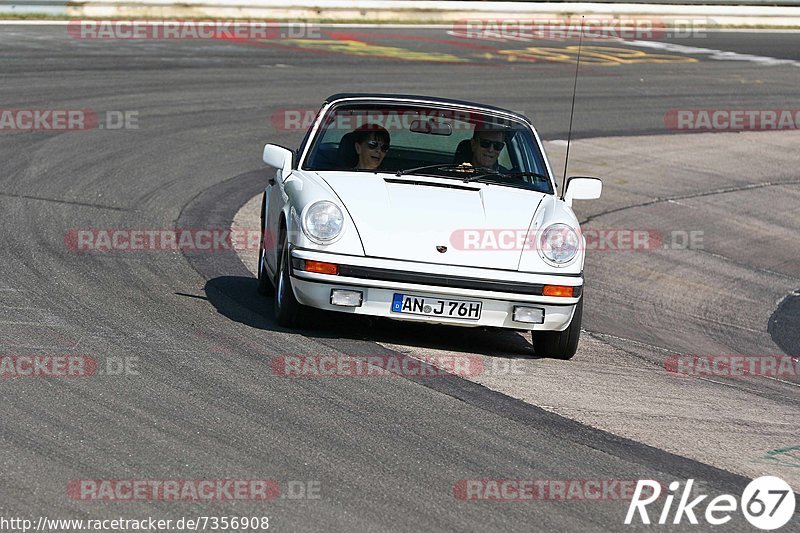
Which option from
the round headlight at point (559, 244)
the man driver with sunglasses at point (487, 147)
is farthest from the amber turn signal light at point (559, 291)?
the man driver with sunglasses at point (487, 147)

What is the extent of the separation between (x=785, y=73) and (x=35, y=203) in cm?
1812

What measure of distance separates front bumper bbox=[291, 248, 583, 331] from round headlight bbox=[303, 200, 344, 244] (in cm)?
11

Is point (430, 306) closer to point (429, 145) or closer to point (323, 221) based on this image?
point (323, 221)

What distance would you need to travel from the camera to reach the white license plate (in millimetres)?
7504

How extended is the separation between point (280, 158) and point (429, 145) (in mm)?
1007

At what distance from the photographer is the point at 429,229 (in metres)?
7.69

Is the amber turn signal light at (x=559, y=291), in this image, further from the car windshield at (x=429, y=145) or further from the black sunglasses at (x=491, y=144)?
the black sunglasses at (x=491, y=144)

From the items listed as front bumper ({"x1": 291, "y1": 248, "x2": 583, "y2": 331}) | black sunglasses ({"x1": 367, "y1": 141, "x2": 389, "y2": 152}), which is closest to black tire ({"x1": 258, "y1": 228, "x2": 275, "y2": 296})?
black sunglasses ({"x1": 367, "y1": 141, "x2": 389, "y2": 152})

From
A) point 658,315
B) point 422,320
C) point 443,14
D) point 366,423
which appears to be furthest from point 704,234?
point 443,14

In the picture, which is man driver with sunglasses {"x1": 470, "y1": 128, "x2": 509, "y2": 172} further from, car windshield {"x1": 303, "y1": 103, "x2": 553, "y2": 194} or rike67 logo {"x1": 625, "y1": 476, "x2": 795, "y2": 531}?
rike67 logo {"x1": 625, "y1": 476, "x2": 795, "y2": 531}

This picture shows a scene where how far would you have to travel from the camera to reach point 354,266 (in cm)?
749

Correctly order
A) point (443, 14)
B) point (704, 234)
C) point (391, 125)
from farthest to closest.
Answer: point (443, 14) < point (704, 234) < point (391, 125)

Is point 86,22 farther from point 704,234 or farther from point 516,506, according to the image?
point 516,506

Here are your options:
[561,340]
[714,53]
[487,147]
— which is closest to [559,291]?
[561,340]
